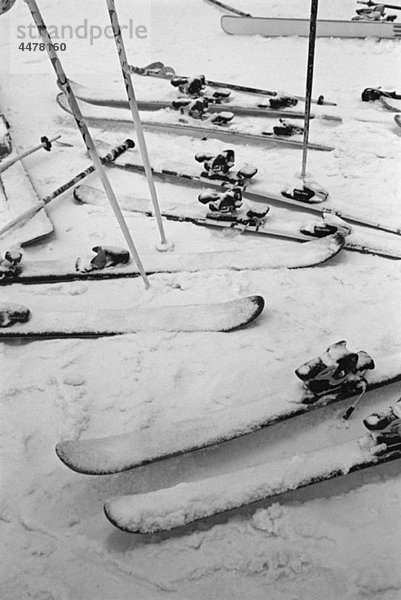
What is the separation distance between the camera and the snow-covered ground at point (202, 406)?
1.55 m

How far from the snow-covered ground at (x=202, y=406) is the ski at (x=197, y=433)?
56mm

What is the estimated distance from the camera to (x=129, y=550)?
1.62 m

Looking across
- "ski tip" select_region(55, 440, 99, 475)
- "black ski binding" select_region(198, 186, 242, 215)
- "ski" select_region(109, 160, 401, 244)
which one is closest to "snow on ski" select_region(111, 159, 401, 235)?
"ski" select_region(109, 160, 401, 244)

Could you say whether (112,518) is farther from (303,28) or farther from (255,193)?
(303,28)

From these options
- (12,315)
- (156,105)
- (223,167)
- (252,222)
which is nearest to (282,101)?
(156,105)

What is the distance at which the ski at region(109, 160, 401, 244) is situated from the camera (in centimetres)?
301

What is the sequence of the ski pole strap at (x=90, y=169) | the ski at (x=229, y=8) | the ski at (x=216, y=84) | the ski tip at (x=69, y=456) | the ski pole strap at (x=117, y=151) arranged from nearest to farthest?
1. the ski tip at (x=69, y=456)
2. the ski pole strap at (x=90, y=169)
3. the ski pole strap at (x=117, y=151)
4. the ski at (x=216, y=84)
5. the ski at (x=229, y=8)

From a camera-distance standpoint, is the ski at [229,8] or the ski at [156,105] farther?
the ski at [229,8]

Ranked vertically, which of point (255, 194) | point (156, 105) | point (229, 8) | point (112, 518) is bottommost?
point (112, 518)

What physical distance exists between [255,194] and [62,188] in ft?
4.45

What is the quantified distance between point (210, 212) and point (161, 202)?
1.52 ft

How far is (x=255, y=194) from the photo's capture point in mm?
3359

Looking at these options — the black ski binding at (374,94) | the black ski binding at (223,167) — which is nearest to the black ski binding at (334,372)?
the black ski binding at (223,167)

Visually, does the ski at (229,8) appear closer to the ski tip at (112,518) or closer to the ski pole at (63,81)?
the ski pole at (63,81)
